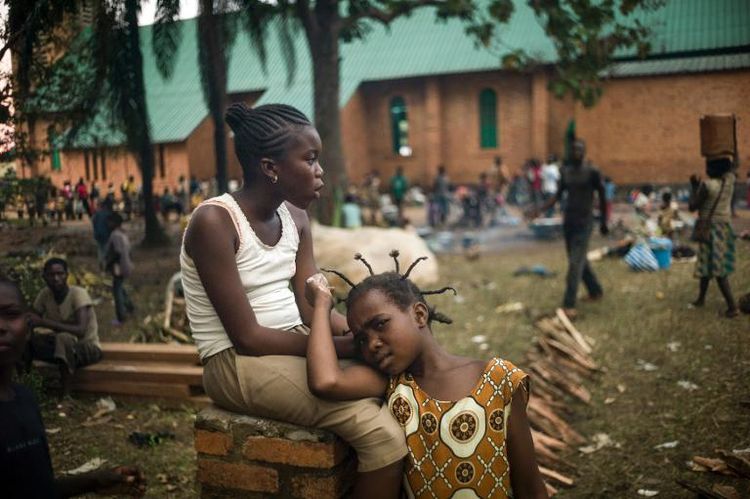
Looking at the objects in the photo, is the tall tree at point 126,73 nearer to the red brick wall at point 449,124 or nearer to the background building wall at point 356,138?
the background building wall at point 356,138

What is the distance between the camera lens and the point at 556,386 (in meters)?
5.72

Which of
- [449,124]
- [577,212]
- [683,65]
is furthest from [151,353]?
[449,124]

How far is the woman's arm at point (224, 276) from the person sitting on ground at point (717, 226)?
5452 millimetres

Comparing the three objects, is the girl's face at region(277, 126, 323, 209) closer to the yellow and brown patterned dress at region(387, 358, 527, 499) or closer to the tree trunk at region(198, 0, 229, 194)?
the yellow and brown patterned dress at region(387, 358, 527, 499)

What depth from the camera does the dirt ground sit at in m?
4.27

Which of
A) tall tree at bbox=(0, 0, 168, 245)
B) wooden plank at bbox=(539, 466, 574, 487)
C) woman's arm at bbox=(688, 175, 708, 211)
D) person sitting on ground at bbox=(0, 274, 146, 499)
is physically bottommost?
wooden plank at bbox=(539, 466, 574, 487)

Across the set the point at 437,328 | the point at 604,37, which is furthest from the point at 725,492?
the point at 604,37

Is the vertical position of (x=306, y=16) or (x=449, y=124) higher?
(x=306, y=16)

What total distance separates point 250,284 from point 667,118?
608 centimetres

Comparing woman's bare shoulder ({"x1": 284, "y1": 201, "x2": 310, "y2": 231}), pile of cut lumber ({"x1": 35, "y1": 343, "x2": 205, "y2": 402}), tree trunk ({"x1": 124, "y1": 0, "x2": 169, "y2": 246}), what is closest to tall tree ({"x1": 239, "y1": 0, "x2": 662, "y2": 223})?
tree trunk ({"x1": 124, "y1": 0, "x2": 169, "y2": 246})

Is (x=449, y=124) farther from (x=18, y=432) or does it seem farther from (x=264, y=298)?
(x=18, y=432)

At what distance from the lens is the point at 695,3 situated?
11047 mm

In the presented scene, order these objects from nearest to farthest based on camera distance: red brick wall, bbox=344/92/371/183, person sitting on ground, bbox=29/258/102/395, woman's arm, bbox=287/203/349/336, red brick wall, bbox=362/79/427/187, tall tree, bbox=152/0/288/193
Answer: woman's arm, bbox=287/203/349/336 < person sitting on ground, bbox=29/258/102/395 < tall tree, bbox=152/0/288/193 < red brick wall, bbox=344/92/371/183 < red brick wall, bbox=362/79/427/187

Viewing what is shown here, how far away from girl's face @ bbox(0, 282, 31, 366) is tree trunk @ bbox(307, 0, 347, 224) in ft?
32.1
